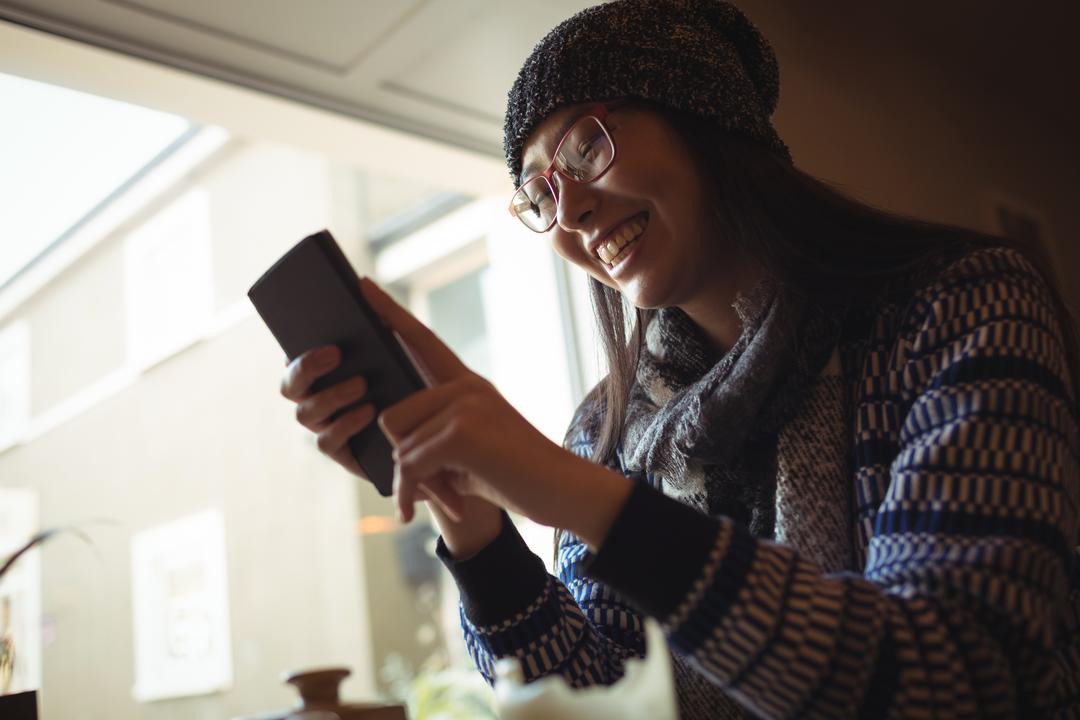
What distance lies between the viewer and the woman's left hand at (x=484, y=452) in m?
0.62

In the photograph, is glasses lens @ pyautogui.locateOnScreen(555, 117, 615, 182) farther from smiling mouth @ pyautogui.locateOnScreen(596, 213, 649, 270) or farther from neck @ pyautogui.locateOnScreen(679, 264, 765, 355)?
neck @ pyautogui.locateOnScreen(679, 264, 765, 355)

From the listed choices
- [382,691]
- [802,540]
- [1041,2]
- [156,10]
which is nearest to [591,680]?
[802,540]

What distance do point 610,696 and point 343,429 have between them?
0.36 metres

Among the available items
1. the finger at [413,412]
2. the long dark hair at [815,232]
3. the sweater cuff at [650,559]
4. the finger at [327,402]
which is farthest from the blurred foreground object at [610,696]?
the long dark hair at [815,232]

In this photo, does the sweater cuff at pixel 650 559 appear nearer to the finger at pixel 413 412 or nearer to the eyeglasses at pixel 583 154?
the finger at pixel 413 412

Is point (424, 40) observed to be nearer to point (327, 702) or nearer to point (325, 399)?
point (325, 399)

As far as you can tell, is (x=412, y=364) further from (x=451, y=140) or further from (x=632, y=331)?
(x=451, y=140)

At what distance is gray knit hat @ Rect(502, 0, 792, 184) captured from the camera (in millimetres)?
983

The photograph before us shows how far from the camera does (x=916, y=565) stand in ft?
2.20

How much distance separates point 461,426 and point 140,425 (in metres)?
1.45

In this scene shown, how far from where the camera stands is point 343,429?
787 millimetres

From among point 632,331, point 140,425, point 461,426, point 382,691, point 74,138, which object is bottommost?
point 382,691

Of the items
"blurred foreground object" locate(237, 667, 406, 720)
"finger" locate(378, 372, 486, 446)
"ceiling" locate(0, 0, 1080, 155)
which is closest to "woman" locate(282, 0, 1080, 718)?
"finger" locate(378, 372, 486, 446)

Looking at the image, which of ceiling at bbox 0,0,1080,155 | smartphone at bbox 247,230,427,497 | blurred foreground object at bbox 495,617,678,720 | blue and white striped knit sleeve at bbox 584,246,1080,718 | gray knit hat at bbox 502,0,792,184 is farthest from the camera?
ceiling at bbox 0,0,1080,155
